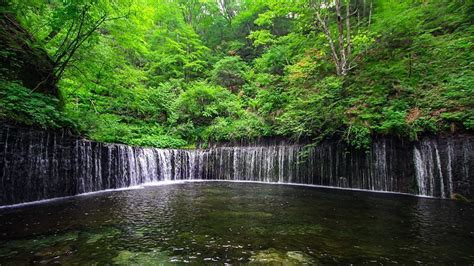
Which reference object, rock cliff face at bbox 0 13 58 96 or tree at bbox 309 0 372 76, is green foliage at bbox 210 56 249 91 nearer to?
tree at bbox 309 0 372 76

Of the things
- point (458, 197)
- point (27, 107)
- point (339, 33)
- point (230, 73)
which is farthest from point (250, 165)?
point (27, 107)

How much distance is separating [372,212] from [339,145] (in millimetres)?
5321

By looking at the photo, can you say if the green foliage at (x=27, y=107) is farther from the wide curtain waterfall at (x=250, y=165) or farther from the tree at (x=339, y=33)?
the tree at (x=339, y=33)

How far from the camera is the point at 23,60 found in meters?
7.68

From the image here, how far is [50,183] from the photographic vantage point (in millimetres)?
7480

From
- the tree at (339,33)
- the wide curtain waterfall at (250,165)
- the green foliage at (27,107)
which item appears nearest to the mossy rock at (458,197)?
the wide curtain waterfall at (250,165)

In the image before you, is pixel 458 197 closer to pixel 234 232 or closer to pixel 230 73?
pixel 234 232

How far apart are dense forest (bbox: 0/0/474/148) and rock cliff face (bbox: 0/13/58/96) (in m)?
0.11

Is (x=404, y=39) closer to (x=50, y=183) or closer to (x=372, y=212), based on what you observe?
(x=372, y=212)

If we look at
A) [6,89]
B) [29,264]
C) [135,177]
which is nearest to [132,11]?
[6,89]

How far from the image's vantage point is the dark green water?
3.36 metres

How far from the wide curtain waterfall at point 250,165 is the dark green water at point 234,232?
1.16m

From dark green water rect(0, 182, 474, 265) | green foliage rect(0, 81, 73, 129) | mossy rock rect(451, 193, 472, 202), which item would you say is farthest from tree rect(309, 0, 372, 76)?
green foliage rect(0, 81, 73, 129)

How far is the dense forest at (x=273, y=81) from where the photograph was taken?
7906 millimetres
